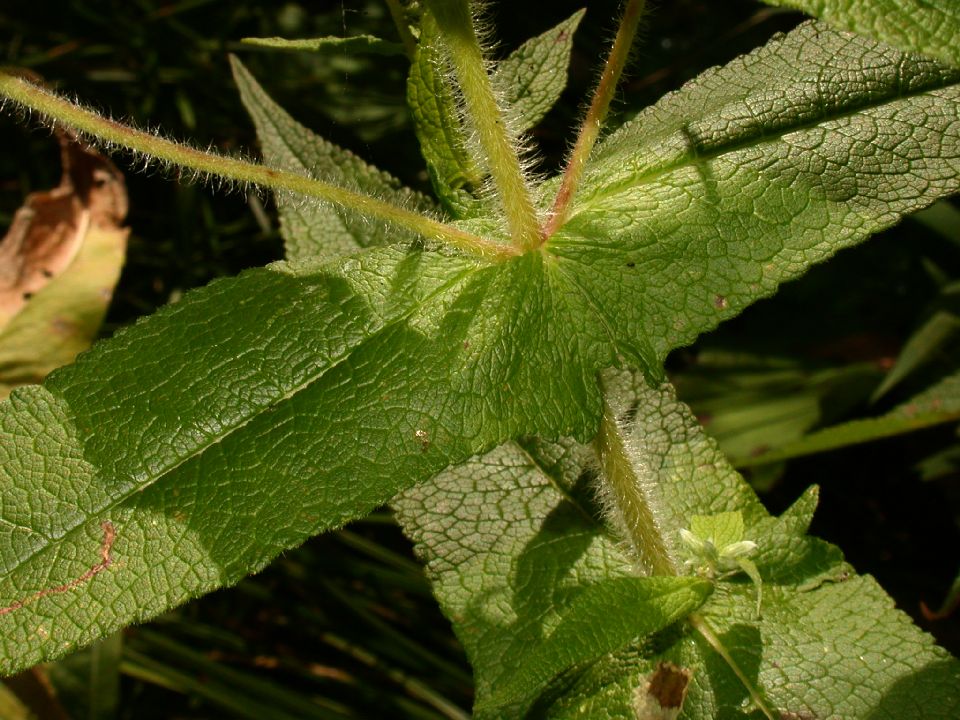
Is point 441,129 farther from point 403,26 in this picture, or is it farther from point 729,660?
point 729,660

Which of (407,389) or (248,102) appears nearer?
(407,389)

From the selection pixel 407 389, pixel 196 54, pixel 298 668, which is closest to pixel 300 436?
pixel 407 389

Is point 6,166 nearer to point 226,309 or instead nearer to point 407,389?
point 226,309

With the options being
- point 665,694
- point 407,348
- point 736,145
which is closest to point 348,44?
point 407,348

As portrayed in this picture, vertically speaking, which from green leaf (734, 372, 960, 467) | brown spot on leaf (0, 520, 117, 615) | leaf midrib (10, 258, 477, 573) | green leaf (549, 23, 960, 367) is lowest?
green leaf (734, 372, 960, 467)

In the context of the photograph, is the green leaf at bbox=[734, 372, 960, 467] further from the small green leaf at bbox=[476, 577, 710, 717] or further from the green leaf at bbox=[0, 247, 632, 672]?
the green leaf at bbox=[0, 247, 632, 672]

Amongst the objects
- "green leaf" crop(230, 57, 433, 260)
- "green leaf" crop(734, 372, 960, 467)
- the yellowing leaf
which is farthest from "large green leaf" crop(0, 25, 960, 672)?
the yellowing leaf

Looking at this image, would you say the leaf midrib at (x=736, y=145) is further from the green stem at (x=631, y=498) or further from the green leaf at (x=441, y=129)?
the green stem at (x=631, y=498)
